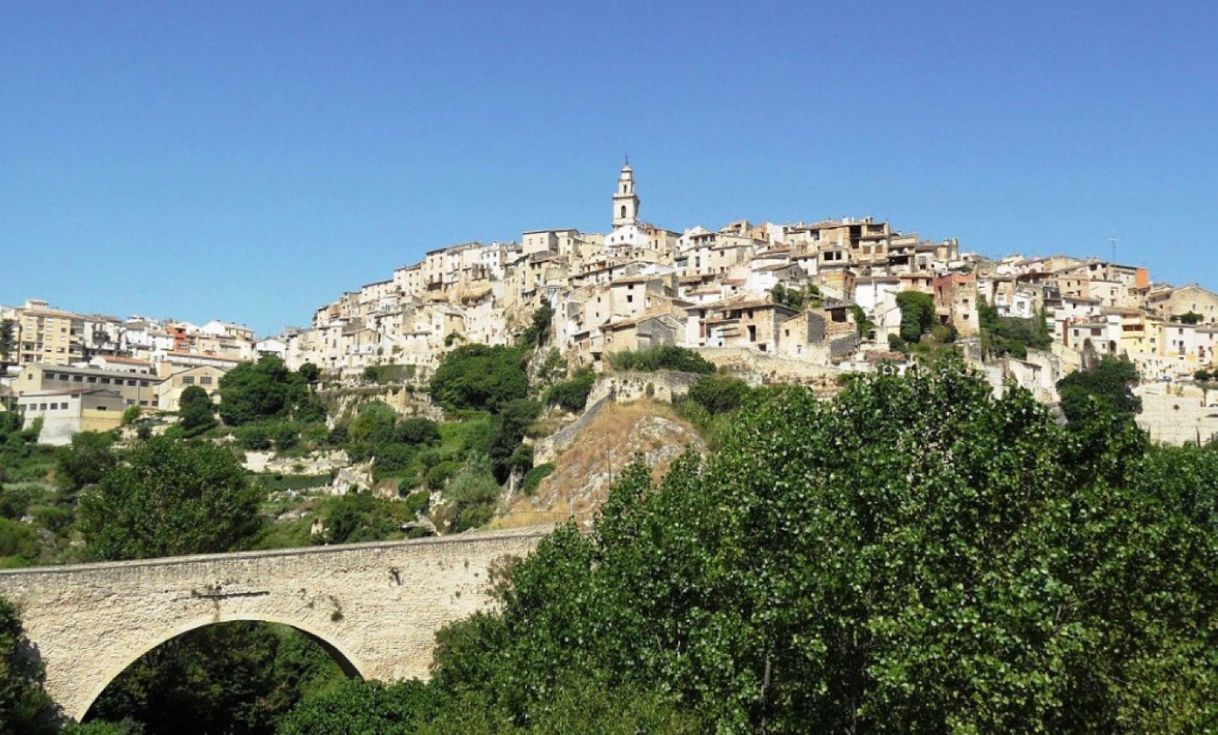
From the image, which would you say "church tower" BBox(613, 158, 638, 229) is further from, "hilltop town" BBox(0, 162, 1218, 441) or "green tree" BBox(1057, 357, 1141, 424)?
"green tree" BBox(1057, 357, 1141, 424)

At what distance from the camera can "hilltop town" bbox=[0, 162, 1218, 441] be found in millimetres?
53800

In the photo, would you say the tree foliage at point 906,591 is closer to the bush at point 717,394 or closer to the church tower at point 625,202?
the bush at point 717,394

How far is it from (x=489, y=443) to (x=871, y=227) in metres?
30.8

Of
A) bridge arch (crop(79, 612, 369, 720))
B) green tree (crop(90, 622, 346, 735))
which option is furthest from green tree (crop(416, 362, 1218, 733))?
green tree (crop(90, 622, 346, 735))

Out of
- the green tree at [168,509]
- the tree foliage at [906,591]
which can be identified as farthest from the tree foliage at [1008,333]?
the tree foliage at [906,591]

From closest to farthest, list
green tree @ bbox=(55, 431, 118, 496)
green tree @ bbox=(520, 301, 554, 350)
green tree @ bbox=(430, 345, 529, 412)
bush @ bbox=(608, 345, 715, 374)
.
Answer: bush @ bbox=(608, 345, 715, 374) < green tree @ bbox=(55, 431, 118, 496) < green tree @ bbox=(430, 345, 529, 412) < green tree @ bbox=(520, 301, 554, 350)

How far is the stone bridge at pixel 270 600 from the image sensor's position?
20266mm

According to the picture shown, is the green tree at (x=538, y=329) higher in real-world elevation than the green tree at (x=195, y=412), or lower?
higher

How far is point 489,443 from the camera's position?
51125 mm

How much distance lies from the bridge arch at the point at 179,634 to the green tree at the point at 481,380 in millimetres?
38784

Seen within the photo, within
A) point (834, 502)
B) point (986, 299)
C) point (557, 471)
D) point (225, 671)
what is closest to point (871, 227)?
Result: point (986, 299)

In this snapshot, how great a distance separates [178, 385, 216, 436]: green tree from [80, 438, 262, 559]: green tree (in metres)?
43.4

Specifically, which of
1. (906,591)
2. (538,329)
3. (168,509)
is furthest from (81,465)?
(906,591)

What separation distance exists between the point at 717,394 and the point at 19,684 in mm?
28045
